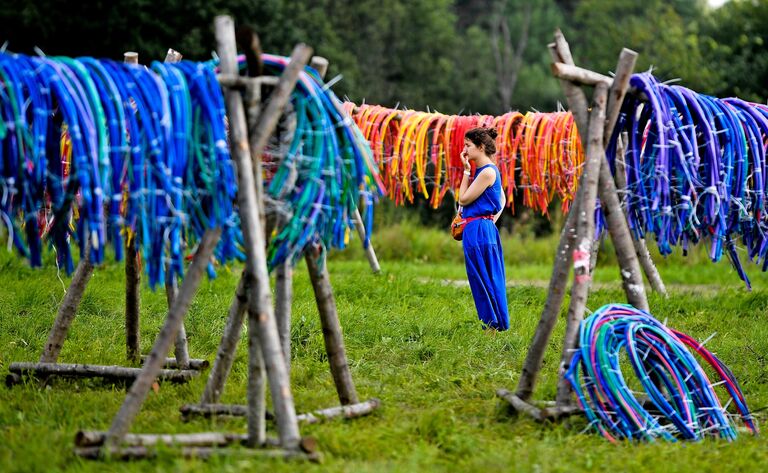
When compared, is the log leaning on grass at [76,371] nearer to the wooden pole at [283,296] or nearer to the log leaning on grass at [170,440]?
the wooden pole at [283,296]

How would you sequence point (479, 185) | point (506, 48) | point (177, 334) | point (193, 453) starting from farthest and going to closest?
point (506, 48) → point (479, 185) → point (177, 334) → point (193, 453)

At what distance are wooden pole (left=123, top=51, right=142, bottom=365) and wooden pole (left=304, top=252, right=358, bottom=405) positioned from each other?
1.30 m

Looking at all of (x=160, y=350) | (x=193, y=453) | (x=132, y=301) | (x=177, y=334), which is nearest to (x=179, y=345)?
(x=177, y=334)

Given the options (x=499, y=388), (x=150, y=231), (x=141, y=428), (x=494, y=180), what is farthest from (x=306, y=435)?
(x=494, y=180)

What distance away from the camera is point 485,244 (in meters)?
7.27

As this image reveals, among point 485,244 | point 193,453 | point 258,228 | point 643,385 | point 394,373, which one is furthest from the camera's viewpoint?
point 485,244

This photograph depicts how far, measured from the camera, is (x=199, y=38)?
2116 cm

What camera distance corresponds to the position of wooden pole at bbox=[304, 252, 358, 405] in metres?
4.86

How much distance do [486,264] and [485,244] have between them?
161 millimetres

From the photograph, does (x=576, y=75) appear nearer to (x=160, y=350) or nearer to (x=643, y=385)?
(x=643, y=385)

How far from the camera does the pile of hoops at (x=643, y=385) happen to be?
4688 millimetres

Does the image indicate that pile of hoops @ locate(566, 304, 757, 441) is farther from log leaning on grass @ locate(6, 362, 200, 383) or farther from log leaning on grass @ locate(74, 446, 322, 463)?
log leaning on grass @ locate(6, 362, 200, 383)

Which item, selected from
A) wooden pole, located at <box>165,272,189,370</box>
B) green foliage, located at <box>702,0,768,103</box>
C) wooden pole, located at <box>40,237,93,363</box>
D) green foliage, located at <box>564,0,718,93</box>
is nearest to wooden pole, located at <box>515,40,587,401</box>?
wooden pole, located at <box>165,272,189,370</box>

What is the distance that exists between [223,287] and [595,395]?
15.7ft
